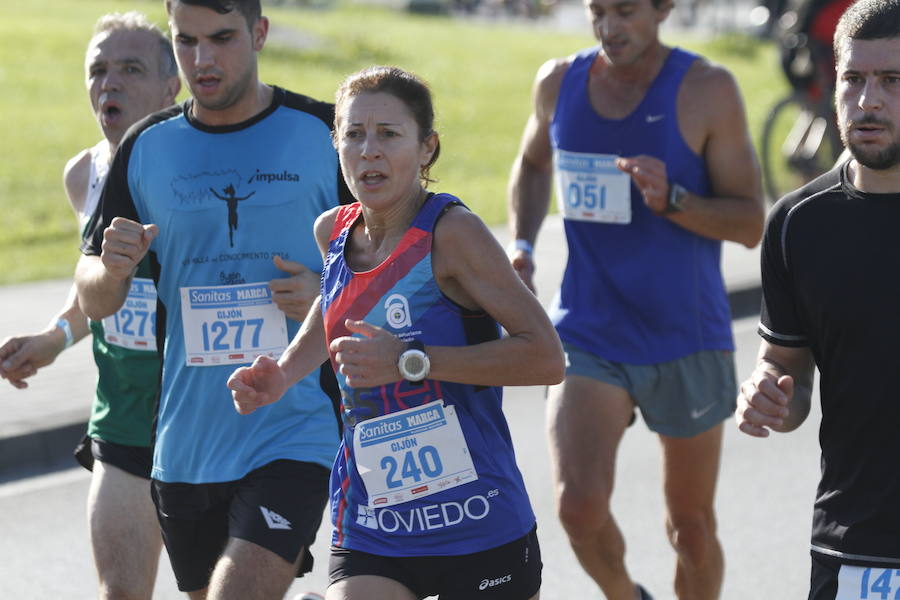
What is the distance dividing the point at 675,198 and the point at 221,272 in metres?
1.53

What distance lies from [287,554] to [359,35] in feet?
78.6

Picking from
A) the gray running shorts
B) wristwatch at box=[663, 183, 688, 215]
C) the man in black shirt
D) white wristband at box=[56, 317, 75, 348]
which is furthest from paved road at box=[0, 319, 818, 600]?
the man in black shirt

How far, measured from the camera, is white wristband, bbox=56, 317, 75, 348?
500 cm

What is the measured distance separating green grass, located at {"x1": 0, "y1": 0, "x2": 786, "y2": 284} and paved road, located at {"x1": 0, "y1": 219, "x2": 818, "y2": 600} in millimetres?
4478

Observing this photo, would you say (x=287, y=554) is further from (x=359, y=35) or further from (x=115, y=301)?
(x=359, y=35)

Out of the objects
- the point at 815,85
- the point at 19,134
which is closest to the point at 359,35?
the point at 19,134

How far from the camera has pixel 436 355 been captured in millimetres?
3500

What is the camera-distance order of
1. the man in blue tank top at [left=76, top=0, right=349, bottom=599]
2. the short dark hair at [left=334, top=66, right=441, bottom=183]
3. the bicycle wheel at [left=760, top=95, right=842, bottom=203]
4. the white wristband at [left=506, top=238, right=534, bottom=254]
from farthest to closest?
the bicycle wheel at [left=760, top=95, right=842, bottom=203]
the white wristband at [left=506, top=238, right=534, bottom=254]
the man in blue tank top at [left=76, top=0, right=349, bottom=599]
the short dark hair at [left=334, top=66, right=441, bottom=183]

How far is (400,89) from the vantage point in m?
3.72

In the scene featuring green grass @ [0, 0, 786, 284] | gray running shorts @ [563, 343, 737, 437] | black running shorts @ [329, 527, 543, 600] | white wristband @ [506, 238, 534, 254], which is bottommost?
green grass @ [0, 0, 786, 284]

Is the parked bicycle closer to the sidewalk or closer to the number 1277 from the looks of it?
the sidewalk

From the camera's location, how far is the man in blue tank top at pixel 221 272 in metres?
4.31

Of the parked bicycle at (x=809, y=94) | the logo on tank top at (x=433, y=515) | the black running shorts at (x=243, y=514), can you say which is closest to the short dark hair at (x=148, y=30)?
the black running shorts at (x=243, y=514)

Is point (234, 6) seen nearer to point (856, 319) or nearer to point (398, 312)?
point (398, 312)
